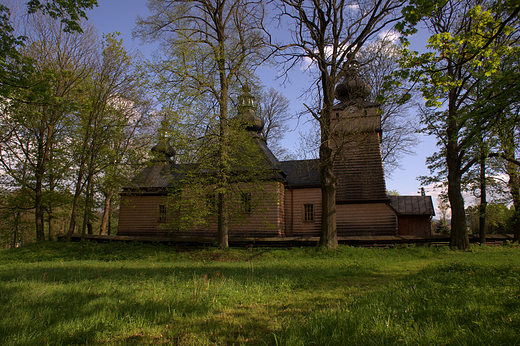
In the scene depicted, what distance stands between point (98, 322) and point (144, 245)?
1500 centimetres

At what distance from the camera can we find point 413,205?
77.1 ft

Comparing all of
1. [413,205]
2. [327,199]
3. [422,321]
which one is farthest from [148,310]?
[413,205]

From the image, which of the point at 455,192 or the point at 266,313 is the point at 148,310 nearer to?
the point at 266,313

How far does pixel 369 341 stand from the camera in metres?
2.90

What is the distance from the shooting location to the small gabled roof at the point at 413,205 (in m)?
23.0

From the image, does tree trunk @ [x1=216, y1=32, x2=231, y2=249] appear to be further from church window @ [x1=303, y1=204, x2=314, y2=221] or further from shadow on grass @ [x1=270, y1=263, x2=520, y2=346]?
shadow on grass @ [x1=270, y1=263, x2=520, y2=346]

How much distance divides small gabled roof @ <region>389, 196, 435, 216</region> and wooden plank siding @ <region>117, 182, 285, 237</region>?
990cm

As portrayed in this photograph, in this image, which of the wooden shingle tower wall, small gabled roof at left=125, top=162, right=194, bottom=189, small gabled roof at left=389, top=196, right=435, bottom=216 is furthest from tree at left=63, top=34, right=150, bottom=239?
small gabled roof at left=389, top=196, right=435, bottom=216

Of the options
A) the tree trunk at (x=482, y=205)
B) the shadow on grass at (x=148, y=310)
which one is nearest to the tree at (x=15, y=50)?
the shadow on grass at (x=148, y=310)

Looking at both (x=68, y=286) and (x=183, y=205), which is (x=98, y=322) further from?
(x=183, y=205)

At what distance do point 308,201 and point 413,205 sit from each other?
Result: 923 centimetres

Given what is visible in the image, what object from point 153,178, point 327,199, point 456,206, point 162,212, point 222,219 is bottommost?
point 222,219

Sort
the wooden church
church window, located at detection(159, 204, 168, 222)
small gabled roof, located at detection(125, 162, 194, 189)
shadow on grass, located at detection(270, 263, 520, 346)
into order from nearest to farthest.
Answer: shadow on grass, located at detection(270, 263, 520, 346) → the wooden church → small gabled roof, located at detection(125, 162, 194, 189) → church window, located at detection(159, 204, 168, 222)

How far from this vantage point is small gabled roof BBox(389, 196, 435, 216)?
22961mm
